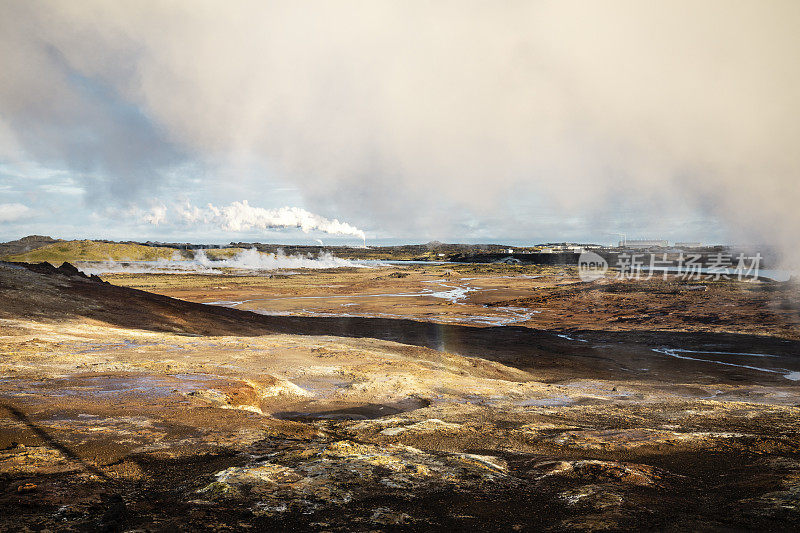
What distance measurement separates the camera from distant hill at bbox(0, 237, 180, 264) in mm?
129350

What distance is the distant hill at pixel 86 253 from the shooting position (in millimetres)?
129350

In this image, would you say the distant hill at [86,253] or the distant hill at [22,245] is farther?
the distant hill at [22,245]

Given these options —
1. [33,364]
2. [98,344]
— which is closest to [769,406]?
[33,364]

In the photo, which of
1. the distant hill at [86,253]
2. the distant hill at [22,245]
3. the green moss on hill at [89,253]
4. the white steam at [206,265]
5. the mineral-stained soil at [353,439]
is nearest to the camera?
the mineral-stained soil at [353,439]

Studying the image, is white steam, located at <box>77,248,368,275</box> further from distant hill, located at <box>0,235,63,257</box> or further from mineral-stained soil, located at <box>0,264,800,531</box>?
mineral-stained soil, located at <box>0,264,800,531</box>

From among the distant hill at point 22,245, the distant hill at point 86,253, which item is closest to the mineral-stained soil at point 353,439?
the distant hill at point 86,253

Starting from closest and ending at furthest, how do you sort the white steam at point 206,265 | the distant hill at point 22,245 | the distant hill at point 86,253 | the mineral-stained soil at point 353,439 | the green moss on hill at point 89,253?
the mineral-stained soil at point 353,439 < the green moss on hill at point 89,253 < the distant hill at point 86,253 < the white steam at point 206,265 < the distant hill at point 22,245

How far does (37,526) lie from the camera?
4586 mm

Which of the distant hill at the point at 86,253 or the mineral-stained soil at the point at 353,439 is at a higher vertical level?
the mineral-stained soil at the point at 353,439

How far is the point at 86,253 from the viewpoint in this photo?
141 metres

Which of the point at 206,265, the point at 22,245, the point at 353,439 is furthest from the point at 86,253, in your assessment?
the point at 353,439

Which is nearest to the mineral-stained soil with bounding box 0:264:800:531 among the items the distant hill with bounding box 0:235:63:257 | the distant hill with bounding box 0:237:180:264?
the distant hill with bounding box 0:237:180:264

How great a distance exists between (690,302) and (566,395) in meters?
46.5

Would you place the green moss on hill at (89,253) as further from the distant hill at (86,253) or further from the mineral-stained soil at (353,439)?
the mineral-stained soil at (353,439)
